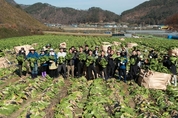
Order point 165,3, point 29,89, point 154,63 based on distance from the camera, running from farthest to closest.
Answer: point 165,3
point 154,63
point 29,89

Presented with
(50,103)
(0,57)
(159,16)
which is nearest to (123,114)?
(50,103)

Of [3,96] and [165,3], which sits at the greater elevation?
[165,3]

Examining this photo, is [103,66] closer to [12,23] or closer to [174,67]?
[174,67]

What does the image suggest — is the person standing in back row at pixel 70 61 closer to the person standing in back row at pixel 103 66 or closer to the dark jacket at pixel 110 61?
the person standing in back row at pixel 103 66

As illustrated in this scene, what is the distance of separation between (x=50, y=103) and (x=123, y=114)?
8.97ft

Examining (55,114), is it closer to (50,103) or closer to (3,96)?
(50,103)

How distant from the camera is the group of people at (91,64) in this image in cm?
1132

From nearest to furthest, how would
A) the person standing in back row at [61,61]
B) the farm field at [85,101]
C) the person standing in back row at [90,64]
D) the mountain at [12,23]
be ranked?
the farm field at [85,101] → the person standing in back row at [90,64] → the person standing in back row at [61,61] → the mountain at [12,23]

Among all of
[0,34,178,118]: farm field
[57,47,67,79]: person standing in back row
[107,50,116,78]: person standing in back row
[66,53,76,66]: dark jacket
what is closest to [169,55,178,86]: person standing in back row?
[0,34,178,118]: farm field

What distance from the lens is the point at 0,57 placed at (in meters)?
14.4

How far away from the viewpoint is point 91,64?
11516 millimetres

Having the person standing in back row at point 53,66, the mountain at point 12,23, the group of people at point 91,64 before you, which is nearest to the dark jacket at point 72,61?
the group of people at point 91,64

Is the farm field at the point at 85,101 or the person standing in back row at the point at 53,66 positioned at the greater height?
the person standing in back row at the point at 53,66

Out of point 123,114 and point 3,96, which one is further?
point 3,96
